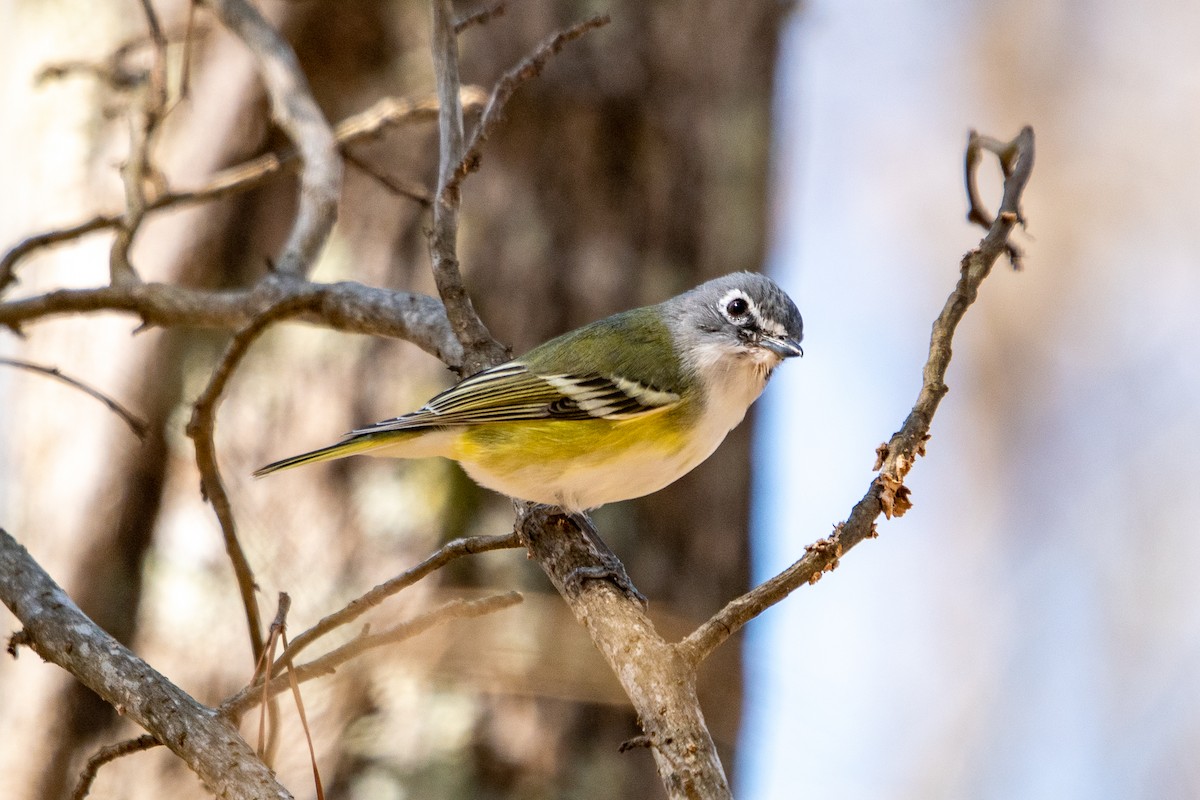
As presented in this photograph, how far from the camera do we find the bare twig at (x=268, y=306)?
2.88 m

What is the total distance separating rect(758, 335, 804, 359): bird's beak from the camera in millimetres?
3293

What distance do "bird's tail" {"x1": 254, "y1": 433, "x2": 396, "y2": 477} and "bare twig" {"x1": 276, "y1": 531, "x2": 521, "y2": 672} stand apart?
31.3 inches

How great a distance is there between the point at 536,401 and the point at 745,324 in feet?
2.43

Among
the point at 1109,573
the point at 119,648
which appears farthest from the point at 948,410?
the point at 119,648

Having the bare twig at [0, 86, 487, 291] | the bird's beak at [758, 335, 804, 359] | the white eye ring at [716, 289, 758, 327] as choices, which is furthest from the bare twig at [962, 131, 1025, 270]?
the bare twig at [0, 86, 487, 291]

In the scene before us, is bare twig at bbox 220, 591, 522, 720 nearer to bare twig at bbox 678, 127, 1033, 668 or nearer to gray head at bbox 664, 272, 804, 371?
bare twig at bbox 678, 127, 1033, 668

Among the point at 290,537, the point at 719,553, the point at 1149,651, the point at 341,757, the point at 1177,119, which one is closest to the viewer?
the point at 341,757

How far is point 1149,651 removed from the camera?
792cm

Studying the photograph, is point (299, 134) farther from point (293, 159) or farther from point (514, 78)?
point (514, 78)

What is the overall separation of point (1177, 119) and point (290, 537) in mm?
8703

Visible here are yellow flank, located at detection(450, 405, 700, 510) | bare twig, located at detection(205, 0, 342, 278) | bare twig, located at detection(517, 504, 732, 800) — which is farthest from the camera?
bare twig, located at detection(205, 0, 342, 278)

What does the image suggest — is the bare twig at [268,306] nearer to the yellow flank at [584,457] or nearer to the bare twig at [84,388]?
the bare twig at [84,388]

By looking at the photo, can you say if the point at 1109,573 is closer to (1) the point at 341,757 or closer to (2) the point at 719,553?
(2) the point at 719,553

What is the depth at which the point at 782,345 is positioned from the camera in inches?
131
